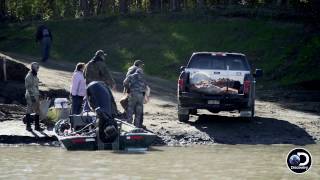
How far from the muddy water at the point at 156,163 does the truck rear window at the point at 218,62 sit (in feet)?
13.2

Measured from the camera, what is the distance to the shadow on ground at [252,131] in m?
19.6

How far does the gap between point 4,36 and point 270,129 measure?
30.4 m

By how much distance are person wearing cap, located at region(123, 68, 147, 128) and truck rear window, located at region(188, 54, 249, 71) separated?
248 centimetres

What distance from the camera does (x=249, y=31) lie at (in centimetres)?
4128

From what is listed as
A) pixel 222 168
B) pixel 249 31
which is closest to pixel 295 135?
pixel 222 168

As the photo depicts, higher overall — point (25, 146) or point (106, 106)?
point (106, 106)

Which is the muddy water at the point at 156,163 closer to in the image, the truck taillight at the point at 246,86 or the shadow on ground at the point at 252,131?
the shadow on ground at the point at 252,131

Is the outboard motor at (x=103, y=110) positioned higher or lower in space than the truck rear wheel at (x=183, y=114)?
higher

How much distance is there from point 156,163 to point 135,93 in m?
4.72

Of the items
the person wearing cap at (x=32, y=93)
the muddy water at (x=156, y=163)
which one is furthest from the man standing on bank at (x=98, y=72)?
the muddy water at (x=156, y=163)

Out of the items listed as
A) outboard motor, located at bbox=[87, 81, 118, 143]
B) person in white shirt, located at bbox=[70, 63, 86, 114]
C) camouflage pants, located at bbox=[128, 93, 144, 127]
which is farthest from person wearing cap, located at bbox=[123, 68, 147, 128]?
outboard motor, located at bbox=[87, 81, 118, 143]

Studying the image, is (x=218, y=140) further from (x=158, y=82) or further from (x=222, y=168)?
(x=158, y=82)

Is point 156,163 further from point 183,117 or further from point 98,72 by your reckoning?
point 183,117

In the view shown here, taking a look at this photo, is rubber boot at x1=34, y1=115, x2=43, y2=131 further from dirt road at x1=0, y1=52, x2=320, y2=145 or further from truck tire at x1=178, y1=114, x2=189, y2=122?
truck tire at x1=178, y1=114, x2=189, y2=122
